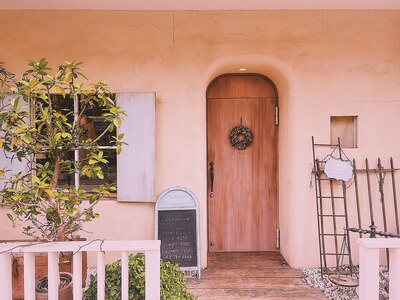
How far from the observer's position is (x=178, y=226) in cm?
428

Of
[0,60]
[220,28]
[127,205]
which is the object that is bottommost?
[127,205]

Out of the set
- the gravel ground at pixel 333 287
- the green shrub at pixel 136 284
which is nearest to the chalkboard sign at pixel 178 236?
the gravel ground at pixel 333 287

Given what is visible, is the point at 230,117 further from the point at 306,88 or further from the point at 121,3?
the point at 121,3

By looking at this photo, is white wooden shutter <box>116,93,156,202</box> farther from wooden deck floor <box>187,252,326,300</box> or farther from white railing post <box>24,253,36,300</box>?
white railing post <box>24,253,36,300</box>

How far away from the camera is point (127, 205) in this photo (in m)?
4.32

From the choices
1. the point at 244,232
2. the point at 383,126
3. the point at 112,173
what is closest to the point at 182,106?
the point at 112,173

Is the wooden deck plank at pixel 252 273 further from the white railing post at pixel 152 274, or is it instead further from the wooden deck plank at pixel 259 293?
the white railing post at pixel 152 274

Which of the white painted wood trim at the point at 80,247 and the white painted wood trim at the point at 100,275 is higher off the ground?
the white painted wood trim at the point at 80,247

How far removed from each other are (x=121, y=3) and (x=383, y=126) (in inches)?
137

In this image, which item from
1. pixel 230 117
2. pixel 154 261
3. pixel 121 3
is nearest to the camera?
pixel 154 261

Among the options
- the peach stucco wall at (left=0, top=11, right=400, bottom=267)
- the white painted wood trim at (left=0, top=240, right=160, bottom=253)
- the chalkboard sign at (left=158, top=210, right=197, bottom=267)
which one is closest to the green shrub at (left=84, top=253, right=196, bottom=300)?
the white painted wood trim at (left=0, top=240, right=160, bottom=253)

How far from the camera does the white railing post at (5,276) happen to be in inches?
79.7

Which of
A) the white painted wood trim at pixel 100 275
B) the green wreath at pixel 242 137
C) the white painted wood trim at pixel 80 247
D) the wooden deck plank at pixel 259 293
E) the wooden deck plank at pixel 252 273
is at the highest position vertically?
the green wreath at pixel 242 137

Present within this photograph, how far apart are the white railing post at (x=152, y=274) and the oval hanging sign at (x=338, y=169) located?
280 centimetres
